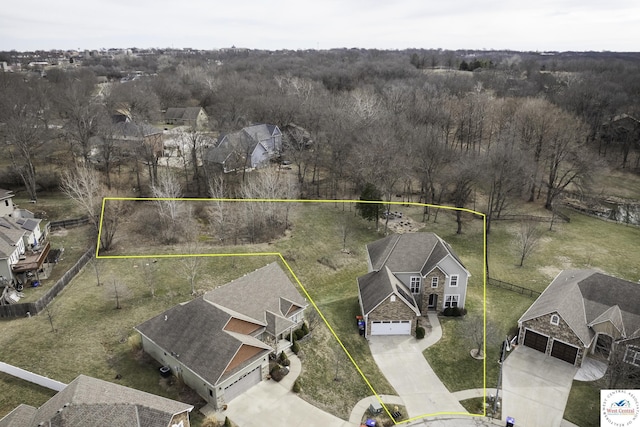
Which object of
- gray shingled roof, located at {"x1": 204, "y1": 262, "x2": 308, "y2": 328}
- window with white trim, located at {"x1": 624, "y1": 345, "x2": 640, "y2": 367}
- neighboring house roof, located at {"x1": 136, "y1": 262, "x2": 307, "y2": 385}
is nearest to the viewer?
neighboring house roof, located at {"x1": 136, "y1": 262, "x2": 307, "y2": 385}

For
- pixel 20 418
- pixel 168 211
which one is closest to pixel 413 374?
pixel 20 418

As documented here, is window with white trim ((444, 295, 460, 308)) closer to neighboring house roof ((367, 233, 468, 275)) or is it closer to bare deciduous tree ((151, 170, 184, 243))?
neighboring house roof ((367, 233, 468, 275))

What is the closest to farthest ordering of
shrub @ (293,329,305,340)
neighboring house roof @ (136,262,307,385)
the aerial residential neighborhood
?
neighboring house roof @ (136,262,307,385)
the aerial residential neighborhood
shrub @ (293,329,305,340)

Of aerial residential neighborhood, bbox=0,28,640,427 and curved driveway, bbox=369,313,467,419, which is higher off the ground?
aerial residential neighborhood, bbox=0,28,640,427

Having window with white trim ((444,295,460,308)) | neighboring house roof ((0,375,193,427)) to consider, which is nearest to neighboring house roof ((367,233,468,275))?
window with white trim ((444,295,460,308))

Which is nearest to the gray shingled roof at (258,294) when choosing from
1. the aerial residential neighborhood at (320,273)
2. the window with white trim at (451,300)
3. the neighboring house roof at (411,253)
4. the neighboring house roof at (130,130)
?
the aerial residential neighborhood at (320,273)

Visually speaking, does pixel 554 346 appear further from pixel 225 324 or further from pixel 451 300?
pixel 225 324
